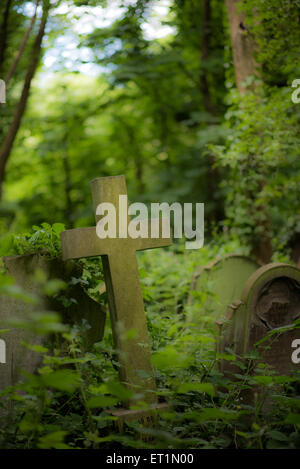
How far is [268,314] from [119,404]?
4.73 ft

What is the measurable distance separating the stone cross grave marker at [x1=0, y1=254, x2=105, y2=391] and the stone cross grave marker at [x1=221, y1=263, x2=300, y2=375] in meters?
1.32

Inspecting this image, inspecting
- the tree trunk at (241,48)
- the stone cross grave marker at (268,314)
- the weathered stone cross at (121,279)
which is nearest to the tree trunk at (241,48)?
the tree trunk at (241,48)

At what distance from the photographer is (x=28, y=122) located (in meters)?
9.77

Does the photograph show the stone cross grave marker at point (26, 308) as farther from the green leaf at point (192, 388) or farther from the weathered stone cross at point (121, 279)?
the green leaf at point (192, 388)

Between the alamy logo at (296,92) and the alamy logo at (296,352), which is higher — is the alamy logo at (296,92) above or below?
above

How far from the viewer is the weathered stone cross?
2.72 metres

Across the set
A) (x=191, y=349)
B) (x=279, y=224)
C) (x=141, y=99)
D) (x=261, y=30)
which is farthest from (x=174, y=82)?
(x=191, y=349)

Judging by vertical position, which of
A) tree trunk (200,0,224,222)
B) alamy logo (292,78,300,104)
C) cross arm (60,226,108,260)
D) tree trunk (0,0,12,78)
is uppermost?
tree trunk (200,0,224,222)

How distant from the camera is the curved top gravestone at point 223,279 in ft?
15.3

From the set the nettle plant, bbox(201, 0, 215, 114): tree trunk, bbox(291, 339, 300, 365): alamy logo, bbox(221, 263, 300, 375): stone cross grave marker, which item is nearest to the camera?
the nettle plant

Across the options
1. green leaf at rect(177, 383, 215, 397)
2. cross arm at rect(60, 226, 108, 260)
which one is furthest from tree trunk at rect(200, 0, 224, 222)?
green leaf at rect(177, 383, 215, 397)

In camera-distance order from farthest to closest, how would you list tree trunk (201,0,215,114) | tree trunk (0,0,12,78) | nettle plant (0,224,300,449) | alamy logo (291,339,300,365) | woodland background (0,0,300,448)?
tree trunk (201,0,215,114)
tree trunk (0,0,12,78)
alamy logo (291,339,300,365)
woodland background (0,0,300,448)
nettle plant (0,224,300,449)

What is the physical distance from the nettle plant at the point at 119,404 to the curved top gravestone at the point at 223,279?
1.03 meters

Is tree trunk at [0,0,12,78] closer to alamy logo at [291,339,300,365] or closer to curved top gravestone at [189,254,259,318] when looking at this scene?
curved top gravestone at [189,254,259,318]
